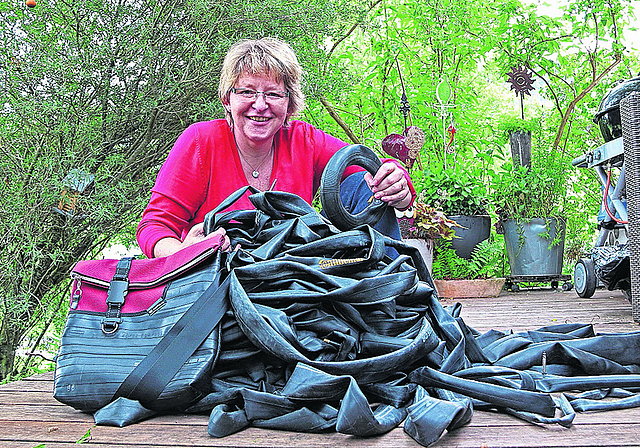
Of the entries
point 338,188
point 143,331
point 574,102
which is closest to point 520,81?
point 574,102

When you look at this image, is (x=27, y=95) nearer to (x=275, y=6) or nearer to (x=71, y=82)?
(x=71, y=82)

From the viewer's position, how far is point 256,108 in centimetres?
204

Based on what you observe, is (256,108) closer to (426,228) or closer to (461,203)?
(426,228)

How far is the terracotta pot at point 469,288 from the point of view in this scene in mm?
4211

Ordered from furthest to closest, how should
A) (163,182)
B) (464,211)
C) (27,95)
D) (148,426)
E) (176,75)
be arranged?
(464,211) < (176,75) < (27,95) < (163,182) < (148,426)

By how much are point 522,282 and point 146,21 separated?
338 centimetres

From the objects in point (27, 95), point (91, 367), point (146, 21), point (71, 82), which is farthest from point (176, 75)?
point (91, 367)

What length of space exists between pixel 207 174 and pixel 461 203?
276cm

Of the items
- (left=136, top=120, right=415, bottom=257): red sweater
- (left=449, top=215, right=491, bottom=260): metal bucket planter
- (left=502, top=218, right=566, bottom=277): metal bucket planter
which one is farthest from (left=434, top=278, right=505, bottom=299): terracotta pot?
(left=136, top=120, right=415, bottom=257): red sweater

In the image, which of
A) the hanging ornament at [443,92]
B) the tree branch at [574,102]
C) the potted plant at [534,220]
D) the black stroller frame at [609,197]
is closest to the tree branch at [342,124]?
the hanging ornament at [443,92]

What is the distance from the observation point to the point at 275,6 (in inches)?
113

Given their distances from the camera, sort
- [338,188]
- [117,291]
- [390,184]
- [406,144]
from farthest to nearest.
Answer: [406,144]
[390,184]
[338,188]
[117,291]

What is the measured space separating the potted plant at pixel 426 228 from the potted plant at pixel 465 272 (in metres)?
0.22

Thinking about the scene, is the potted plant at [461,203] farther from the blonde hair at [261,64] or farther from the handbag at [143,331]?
the handbag at [143,331]
